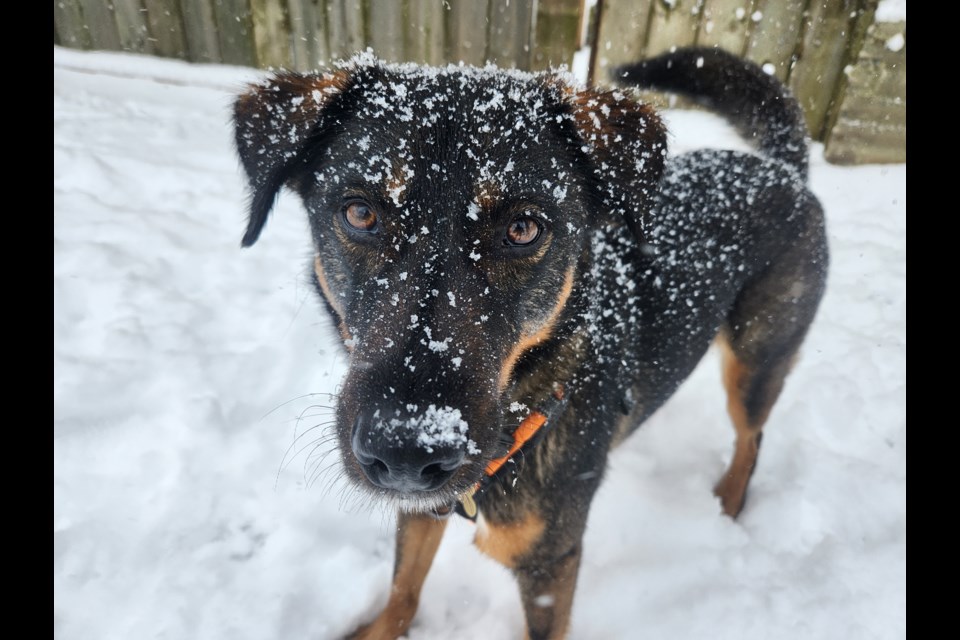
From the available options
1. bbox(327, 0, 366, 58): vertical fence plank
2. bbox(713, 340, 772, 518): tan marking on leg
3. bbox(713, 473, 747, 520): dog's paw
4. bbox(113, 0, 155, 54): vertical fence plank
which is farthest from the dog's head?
bbox(113, 0, 155, 54): vertical fence plank

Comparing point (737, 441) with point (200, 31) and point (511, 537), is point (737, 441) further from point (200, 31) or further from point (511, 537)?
point (200, 31)

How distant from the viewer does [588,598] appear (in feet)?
7.90

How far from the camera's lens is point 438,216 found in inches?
58.3

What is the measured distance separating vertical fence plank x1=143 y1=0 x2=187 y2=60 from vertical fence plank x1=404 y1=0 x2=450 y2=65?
201cm

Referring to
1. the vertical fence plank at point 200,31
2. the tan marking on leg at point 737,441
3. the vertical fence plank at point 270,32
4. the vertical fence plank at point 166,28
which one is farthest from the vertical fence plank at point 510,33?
the tan marking on leg at point 737,441

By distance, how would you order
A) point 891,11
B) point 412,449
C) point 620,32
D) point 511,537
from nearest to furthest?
point 412,449, point 511,537, point 891,11, point 620,32

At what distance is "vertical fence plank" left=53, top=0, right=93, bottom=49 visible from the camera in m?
5.23

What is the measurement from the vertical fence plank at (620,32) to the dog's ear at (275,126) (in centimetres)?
372

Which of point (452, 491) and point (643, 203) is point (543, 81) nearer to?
point (643, 203)

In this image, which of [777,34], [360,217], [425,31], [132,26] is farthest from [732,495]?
[132,26]

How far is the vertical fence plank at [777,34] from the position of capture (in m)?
4.91

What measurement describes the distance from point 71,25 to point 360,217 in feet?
18.8
